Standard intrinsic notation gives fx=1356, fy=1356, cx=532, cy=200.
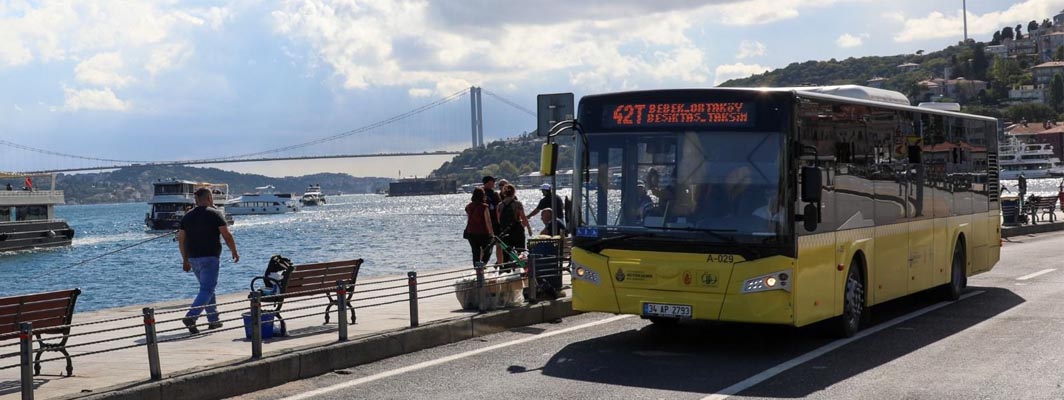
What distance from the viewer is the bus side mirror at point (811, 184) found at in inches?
481

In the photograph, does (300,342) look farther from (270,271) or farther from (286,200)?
(286,200)

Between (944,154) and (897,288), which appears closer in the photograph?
(897,288)

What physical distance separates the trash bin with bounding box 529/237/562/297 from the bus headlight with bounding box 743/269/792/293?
4499 mm

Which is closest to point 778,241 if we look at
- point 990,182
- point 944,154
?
point 944,154

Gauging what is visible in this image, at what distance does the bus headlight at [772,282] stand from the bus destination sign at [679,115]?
140 centimetres

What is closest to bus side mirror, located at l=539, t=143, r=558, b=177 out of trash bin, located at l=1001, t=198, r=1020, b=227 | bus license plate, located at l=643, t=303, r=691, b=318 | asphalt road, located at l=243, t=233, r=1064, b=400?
bus license plate, located at l=643, t=303, r=691, b=318

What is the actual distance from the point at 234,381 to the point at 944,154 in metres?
10.3

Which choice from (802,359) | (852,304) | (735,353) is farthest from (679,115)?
(852,304)

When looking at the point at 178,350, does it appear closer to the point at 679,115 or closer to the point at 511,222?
the point at 679,115

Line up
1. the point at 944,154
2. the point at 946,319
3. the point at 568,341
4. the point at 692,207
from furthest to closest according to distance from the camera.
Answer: the point at 944,154 → the point at 946,319 → the point at 568,341 → the point at 692,207

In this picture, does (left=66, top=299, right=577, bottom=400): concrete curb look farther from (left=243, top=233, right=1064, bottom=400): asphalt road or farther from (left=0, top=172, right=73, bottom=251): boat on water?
(left=0, top=172, right=73, bottom=251): boat on water

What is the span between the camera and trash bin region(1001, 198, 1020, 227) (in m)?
38.9

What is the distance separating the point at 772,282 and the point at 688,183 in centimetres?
119

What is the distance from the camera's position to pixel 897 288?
15297 millimetres
